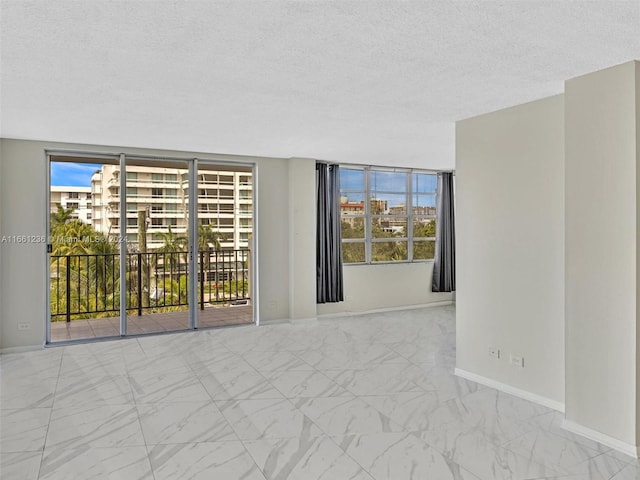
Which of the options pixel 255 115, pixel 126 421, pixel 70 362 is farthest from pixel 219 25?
pixel 70 362

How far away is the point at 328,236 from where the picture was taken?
7.26 meters

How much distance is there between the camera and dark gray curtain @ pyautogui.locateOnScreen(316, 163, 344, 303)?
23.7 feet

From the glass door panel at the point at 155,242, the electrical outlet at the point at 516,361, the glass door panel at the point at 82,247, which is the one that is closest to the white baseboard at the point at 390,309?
the glass door panel at the point at 155,242

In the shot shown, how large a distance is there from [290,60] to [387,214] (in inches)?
214

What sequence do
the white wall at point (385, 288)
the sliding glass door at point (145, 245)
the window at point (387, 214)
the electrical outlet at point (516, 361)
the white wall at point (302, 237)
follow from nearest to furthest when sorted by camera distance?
the electrical outlet at point (516, 361) < the sliding glass door at point (145, 245) < the white wall at point (302, 237) < the white wall at point (385, 288) < the window at point (387, 214)

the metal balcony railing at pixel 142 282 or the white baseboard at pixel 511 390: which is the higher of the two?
the metal balcony railing at pixel 142 282

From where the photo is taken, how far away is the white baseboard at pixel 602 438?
2.86 metres

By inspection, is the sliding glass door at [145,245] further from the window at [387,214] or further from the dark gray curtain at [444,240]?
the dark gray curtain at [444,240]

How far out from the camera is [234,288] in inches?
285

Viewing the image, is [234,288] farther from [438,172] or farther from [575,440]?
[575,440]

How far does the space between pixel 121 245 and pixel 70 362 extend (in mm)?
1605

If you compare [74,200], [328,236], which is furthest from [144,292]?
[328,236]

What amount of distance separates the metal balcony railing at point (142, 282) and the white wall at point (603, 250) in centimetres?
477

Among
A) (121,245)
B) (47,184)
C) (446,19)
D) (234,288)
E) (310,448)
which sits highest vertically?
(446,19)
